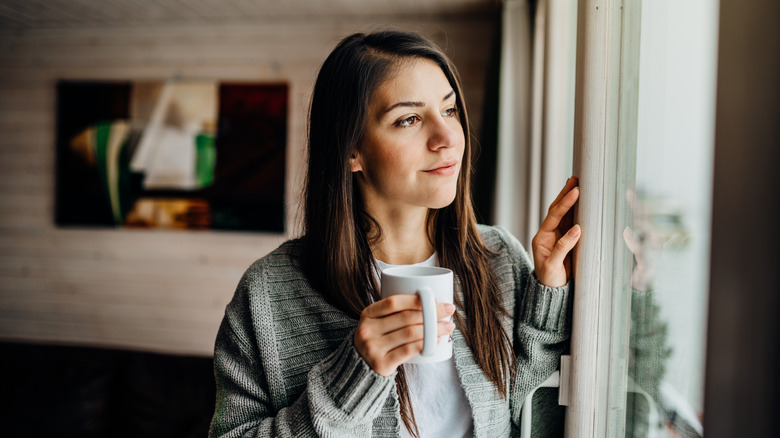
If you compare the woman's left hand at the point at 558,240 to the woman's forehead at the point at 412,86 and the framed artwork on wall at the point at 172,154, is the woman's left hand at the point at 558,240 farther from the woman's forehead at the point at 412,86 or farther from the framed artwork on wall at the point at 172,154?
the framed artwork on wall at the point at 172,154

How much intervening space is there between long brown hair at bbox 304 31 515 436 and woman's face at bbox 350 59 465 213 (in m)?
0.03

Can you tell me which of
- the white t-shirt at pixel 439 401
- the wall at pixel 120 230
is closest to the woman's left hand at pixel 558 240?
the white t-shirt at pixel 439 401

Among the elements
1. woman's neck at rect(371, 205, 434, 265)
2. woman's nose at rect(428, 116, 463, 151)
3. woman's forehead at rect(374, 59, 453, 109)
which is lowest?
woman's neck at rect(371, 205, 434, 265)

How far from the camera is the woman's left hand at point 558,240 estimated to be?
78 cm

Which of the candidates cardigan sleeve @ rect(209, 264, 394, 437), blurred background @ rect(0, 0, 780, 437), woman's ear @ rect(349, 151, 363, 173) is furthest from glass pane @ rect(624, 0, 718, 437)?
blurred background @ rect(0, 0, 780, 437)

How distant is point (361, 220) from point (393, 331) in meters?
0.39

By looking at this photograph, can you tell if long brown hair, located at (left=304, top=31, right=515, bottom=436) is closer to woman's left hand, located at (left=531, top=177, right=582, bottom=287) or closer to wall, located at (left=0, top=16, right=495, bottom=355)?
woman's left hand, located at (left=531, top=177, right=582, bottom=287)

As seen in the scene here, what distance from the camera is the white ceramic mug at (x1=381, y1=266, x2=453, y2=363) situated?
651 millimetres

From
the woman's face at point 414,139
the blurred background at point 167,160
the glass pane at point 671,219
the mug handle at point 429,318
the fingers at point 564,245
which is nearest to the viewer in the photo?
the glass pane at point 671,219

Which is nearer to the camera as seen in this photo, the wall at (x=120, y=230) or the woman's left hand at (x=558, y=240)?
Answer: the woman's left hand at (x=558, y=240)

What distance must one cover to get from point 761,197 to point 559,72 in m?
1.34

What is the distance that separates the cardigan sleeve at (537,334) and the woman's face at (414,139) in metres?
0.24

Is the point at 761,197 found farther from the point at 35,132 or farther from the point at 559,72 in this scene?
the point at 35,132

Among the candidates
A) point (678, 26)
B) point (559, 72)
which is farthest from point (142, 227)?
point (678, 26)
